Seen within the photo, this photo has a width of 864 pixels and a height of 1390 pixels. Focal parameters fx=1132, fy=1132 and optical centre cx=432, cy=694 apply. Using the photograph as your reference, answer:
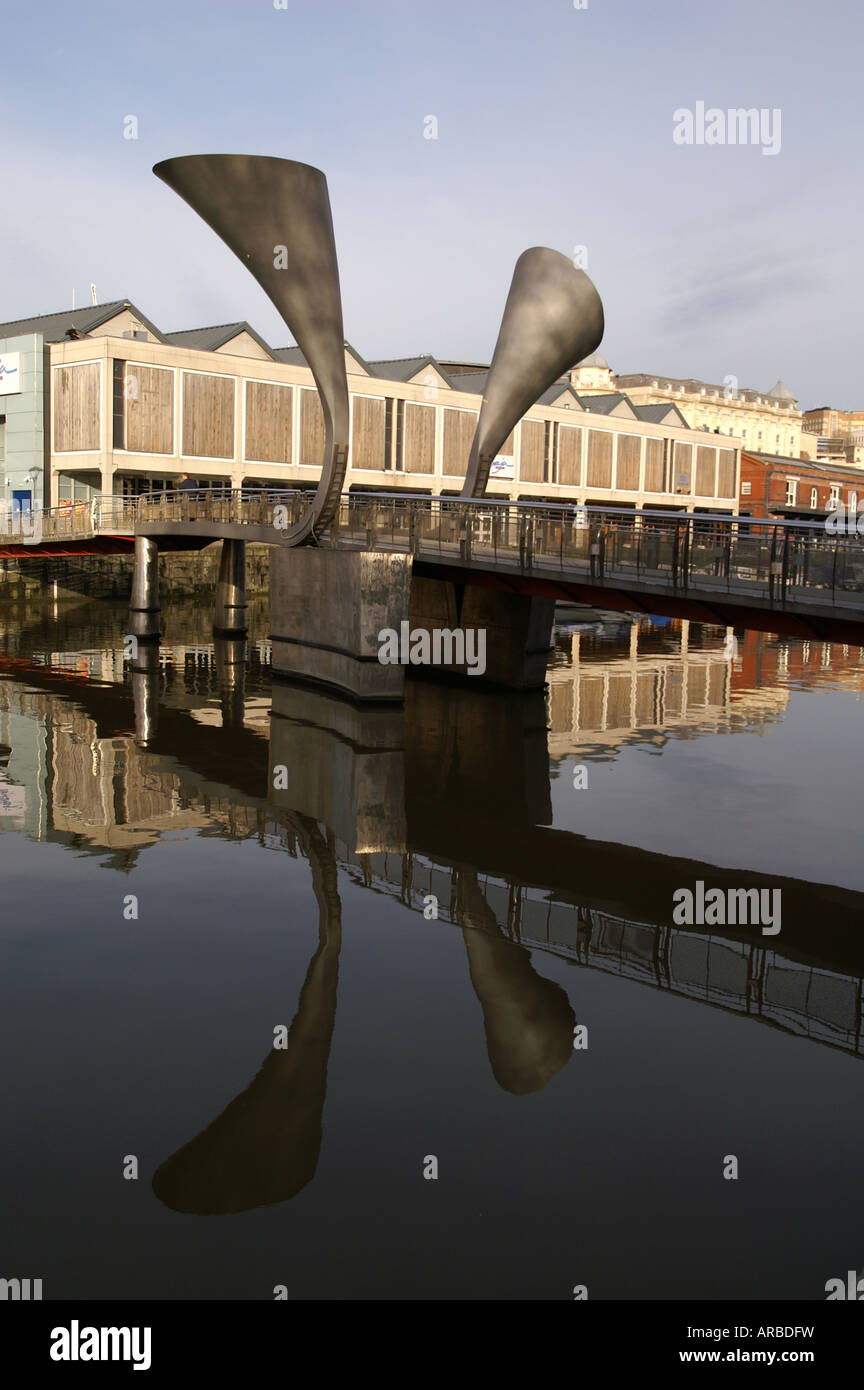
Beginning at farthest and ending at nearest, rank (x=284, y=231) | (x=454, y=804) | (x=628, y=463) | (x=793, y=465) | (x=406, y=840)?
(x=793, y=465)
(x=628, y=463)
(x=284, y=231)
(x=454, y=804)
(x=406, y=840)

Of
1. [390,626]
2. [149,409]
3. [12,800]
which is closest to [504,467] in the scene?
[149,409]

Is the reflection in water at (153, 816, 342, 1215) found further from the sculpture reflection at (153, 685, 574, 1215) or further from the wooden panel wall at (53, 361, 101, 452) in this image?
the wooden panel wall at (53, 361, 101, 452)

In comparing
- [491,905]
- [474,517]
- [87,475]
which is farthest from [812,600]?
[87,475]

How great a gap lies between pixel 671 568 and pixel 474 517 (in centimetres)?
595

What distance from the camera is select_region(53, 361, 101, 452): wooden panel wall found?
47250mm

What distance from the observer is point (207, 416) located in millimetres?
50375

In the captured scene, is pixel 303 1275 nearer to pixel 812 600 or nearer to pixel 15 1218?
pixel 15 1218

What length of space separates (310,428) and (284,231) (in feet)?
105

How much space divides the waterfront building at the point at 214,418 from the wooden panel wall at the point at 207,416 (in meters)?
0.06

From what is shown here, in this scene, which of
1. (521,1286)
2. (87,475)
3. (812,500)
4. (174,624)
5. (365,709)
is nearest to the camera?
(521,1286)

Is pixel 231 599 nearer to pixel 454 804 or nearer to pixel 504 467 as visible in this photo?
pixel 454 804

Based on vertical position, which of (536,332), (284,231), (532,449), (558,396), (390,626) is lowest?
(390,626)

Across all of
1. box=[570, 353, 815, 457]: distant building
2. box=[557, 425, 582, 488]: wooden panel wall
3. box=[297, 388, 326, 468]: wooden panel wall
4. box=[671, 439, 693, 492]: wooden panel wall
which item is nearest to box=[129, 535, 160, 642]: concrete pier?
box=[297, 388, 326, 468]: wooden panel wall
